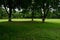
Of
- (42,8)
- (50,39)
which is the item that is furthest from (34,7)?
(50,39)

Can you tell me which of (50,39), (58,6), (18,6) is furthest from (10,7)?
(50,39)

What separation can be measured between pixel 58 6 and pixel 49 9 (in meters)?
2.25

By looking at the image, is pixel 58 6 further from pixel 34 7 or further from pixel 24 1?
pixel 24 1

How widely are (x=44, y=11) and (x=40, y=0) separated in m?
2.92

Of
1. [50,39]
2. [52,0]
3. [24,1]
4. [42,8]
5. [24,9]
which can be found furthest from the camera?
[24,9]

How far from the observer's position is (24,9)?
1465 inches

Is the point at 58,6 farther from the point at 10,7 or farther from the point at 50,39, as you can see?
the point at 50,39

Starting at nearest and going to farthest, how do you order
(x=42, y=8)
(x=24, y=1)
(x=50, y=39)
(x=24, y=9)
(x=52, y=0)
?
(x=50, y=39) < (x=24, y=1) < (x=52, y=0) < (x=42, y=8) < (x=24, y=9)

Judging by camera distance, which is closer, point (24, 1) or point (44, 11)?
point (24, 1)

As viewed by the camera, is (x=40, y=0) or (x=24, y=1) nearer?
(x=24, y=1)

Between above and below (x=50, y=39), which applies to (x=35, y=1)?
above

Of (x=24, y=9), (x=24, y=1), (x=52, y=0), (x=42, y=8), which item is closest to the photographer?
(x=24, y=1)

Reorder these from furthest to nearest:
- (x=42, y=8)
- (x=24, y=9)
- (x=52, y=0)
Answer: (x=24, y=9)
(x=42, y=8)
(x=52, y=0)

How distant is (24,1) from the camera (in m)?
29.9
